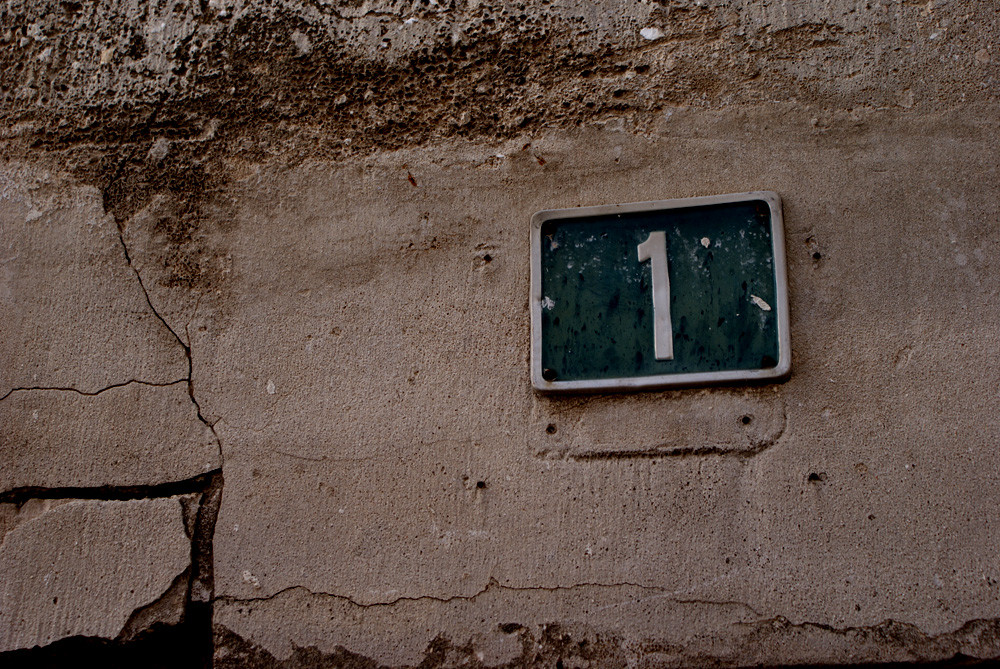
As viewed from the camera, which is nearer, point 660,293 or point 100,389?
point 660,293

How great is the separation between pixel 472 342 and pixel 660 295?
1.42 ft

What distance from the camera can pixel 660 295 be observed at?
6.26 feet

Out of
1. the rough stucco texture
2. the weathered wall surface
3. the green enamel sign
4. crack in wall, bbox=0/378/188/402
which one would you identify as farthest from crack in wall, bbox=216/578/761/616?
crack in wall, bbox=0/378/188/402

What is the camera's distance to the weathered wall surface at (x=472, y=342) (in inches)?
68.5

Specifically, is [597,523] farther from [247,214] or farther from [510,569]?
[247,214]

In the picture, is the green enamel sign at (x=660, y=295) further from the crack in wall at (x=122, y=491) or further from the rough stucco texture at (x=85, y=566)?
the rough stucco texture at (x=85, y=566)

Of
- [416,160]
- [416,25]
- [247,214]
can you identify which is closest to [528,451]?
[416,160]

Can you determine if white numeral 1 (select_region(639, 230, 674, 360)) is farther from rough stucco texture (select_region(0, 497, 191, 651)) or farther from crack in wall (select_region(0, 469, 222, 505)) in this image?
rough stucco texture (select_region(0, 497, 191, 651))

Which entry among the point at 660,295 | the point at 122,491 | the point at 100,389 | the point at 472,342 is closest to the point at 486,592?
the point at 472,342

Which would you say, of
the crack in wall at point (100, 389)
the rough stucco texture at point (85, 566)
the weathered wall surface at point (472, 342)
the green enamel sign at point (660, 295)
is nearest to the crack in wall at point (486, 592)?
the weathered wall surface at point (472, 342)

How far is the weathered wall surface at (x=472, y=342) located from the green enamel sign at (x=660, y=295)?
2.1 inches

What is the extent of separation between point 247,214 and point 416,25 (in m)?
0.66

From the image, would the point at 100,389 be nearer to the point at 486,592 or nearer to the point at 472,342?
the point at 472,342

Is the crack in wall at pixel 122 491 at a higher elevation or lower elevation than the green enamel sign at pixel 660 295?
lower
